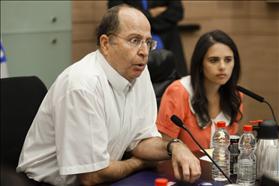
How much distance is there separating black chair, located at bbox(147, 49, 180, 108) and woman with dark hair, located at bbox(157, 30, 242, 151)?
1.50 feet

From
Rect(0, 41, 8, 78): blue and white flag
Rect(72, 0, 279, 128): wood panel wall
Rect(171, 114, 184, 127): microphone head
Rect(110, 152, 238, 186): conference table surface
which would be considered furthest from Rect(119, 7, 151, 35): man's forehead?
Rect(72, 0, 279, 128): wood panel wall

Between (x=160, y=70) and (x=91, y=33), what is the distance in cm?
162

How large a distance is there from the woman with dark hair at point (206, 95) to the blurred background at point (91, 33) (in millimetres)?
1660

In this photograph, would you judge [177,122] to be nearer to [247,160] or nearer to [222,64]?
[247,160]

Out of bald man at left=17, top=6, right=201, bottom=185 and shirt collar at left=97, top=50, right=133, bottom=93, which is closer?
bald man at left=17, top=6, right=201, bottom=185

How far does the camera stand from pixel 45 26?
13.6 feet

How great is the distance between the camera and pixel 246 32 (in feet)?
16.2

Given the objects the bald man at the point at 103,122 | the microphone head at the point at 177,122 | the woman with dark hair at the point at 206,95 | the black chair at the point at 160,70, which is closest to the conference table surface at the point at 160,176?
the bald man at the point at 103,122

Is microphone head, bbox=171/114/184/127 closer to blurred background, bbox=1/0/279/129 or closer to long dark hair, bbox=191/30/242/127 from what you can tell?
long dark hair, bbox=191/30/242/127

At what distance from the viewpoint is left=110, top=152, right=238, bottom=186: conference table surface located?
183cm

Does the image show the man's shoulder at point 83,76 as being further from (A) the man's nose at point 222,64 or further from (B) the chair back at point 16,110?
(A) the man's nose at point 222,64

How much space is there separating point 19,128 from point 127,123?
51 cm

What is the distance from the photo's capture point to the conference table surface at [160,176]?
183 cm

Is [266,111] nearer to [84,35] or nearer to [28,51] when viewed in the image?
[84,35]
